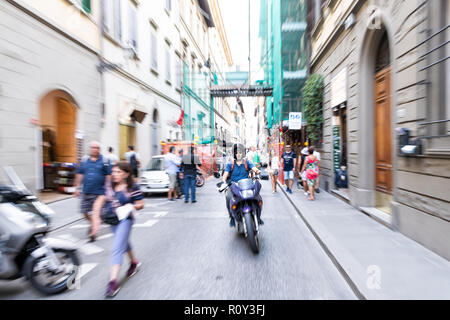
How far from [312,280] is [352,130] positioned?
227 inches

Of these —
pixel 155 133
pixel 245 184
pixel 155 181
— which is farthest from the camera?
pixel 155 133

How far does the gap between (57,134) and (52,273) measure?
29.1 ft

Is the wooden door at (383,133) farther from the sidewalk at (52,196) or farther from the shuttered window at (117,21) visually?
the shuttered window at (117,21)

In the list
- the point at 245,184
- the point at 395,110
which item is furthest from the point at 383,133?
the point at 245,184

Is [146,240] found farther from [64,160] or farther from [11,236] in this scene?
[64,160]

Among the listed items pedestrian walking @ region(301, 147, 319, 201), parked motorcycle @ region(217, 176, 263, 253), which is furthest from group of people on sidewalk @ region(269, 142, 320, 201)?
parked motorcycle @ region(217, 176, 263, 253)

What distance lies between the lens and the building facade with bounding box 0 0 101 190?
7.55m

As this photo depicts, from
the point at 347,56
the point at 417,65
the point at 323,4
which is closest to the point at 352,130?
the point at 347,56

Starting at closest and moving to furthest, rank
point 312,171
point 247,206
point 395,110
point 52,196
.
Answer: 1. point 247,206
2. point 395,110
3. point 312,171
4. point 52,196

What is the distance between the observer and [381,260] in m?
4.33

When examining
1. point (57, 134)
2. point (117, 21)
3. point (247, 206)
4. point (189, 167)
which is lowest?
point (247, 206)

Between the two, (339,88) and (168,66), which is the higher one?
(168,66)

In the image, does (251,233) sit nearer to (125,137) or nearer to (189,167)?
(189,167)

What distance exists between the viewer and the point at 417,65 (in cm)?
519
